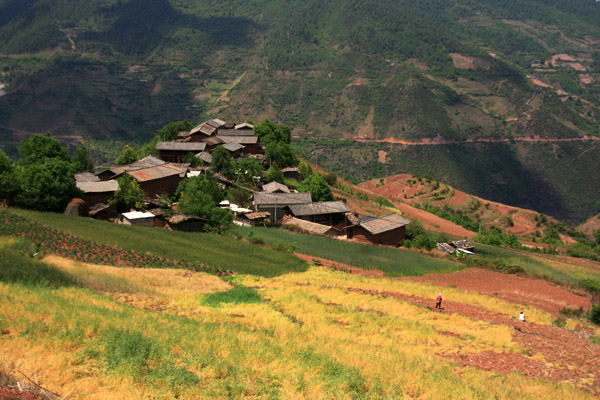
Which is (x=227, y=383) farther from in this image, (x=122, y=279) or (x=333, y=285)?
(x=333, y=285)

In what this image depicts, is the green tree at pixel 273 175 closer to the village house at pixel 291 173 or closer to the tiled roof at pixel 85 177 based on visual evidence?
the village house at pixel 291 173

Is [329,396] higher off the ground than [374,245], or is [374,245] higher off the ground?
[329,396]

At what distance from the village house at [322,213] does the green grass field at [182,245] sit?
14.0m

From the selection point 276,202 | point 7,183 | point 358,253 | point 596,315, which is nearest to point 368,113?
point 276,202

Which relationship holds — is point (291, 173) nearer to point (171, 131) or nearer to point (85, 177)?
point (171, 131)

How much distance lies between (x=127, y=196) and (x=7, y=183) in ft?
35.1

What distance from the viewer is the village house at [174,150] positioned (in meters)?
66.7

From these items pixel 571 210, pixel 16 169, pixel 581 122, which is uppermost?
pixel 16 169

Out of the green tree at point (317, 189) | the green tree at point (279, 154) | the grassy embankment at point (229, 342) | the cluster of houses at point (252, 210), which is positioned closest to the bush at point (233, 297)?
the grassy embankment at point (229, 342)

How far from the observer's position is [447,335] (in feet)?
73.5

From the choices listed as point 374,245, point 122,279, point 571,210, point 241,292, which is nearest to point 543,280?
point 374,245

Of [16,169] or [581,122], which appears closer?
[16,169]

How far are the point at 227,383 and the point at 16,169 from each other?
36.1 metres

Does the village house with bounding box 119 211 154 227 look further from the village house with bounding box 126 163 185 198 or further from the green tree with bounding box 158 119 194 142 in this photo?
the green tree with bounding box 158 119 194 142
